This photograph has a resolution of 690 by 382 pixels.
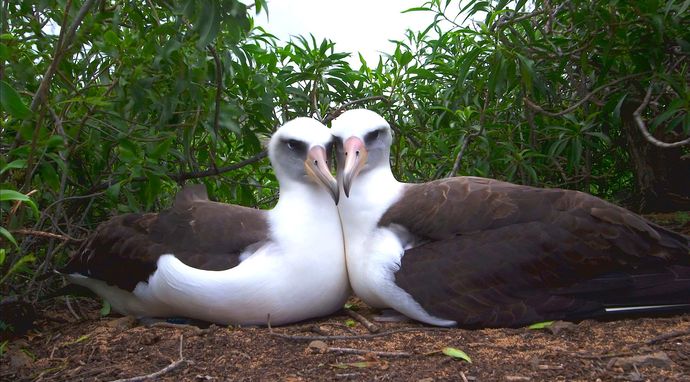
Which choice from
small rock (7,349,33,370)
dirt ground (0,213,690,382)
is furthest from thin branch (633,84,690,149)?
small rock (7,349,33,370)

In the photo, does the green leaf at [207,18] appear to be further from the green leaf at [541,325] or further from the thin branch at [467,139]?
the thin branch at [467,139]

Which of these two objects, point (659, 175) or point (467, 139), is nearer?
point (467, 139)

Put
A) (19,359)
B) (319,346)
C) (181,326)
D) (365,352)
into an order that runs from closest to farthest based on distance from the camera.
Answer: (365,352) → (319,346) → (19,359) → (181,326)

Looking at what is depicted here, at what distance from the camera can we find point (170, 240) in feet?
14.2

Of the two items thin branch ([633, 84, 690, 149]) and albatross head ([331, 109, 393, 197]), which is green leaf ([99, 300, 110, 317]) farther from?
thin branch ([633, 84, 690, 149])

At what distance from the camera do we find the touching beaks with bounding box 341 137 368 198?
14.1 feet

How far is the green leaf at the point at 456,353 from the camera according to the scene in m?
3.36

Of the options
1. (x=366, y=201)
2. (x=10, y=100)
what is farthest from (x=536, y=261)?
(x=10, y=100)

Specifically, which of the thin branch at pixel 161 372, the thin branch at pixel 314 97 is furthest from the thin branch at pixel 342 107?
the thin branch at pixel 161 372

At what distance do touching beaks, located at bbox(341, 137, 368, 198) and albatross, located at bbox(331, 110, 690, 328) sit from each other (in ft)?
0.06

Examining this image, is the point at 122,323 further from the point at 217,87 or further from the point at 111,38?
the point at 111,38

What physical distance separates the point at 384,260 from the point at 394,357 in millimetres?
753

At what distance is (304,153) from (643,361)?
2204mm

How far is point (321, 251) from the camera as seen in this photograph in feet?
13.9
